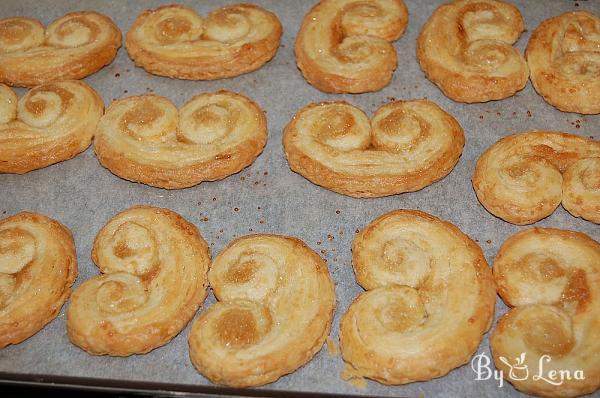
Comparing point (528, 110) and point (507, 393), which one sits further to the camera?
point (528, 110)

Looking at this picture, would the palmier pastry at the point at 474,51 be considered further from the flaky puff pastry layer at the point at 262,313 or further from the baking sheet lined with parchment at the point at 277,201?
the flaky puff pastry layer at the point at 262,313

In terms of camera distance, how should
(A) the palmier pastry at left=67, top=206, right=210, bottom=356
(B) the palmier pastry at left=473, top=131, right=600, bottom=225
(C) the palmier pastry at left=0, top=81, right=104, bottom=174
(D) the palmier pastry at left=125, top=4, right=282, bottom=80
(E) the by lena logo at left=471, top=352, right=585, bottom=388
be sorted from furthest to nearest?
(D) the palmier pastry at left=125, top=4, right=282, bottom=80, (C) the palmier pastry at left=0, top=81, right=104, bottom=174, (B) the palmier pastry at left=473, top=131, right=600, bottom=225, (A) the palmier pastry at left=67, top=206, right=210, bottom=356, (E) the by lena logo at left=471, top=352, right=585, bottom=388

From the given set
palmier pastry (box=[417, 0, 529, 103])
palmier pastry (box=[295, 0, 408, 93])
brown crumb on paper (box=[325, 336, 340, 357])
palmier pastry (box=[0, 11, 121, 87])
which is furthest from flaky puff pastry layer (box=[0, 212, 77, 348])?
palmier pastry (box=[417, 0, 529, 103])

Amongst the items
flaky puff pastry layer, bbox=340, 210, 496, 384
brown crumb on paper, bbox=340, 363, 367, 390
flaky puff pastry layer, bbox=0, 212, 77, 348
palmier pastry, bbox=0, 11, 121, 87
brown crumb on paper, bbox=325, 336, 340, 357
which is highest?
palmier pastry, bbox=0, 11, 121, 87

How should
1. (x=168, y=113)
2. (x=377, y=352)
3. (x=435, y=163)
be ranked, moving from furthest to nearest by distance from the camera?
(x=168, y=113) → (x=435, y=163) → (x=377, y=352)

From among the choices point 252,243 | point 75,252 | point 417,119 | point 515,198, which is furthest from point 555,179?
point 75,252

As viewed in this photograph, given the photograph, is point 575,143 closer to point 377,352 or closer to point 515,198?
point 515,198

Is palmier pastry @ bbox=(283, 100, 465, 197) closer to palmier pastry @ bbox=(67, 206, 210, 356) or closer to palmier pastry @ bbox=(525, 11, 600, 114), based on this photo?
palmier pastry @ bbox=(525, 11, 600, 114)

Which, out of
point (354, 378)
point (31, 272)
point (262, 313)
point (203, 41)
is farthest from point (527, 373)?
point (203, 41)
